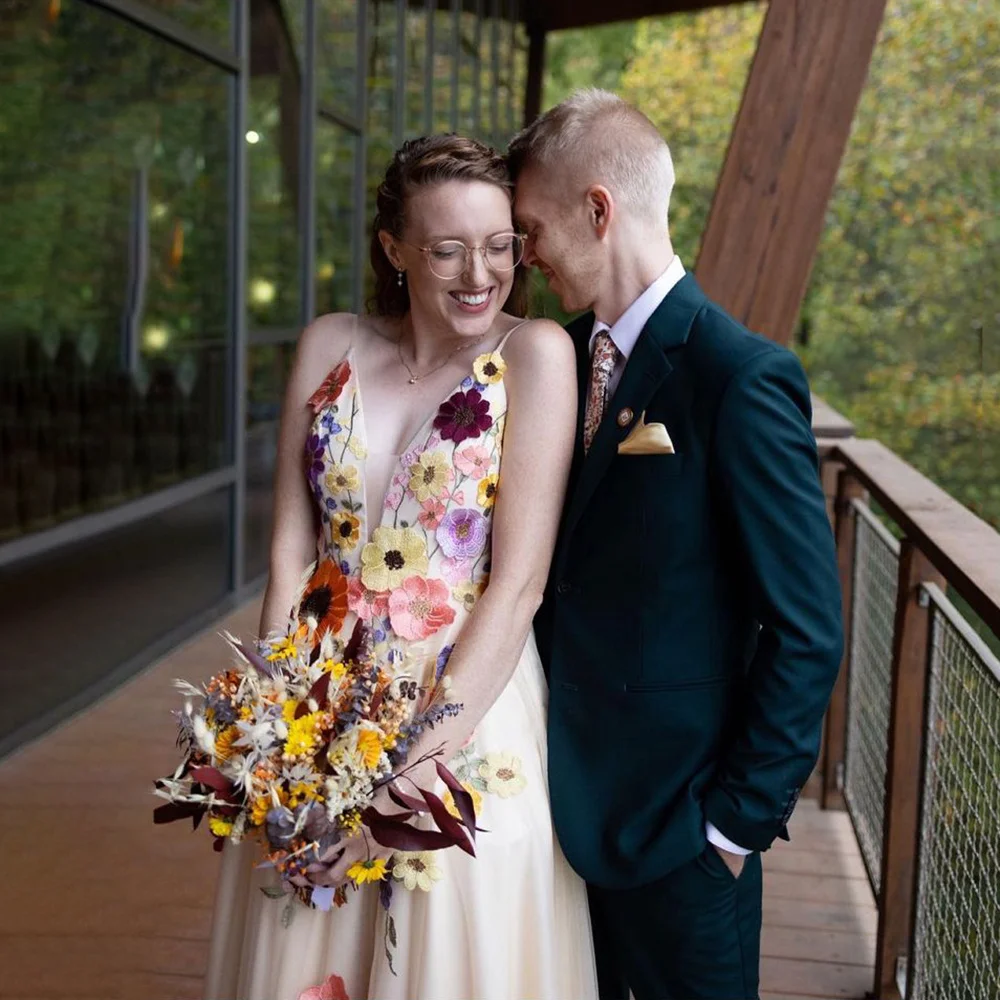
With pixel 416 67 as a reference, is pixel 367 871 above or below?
below

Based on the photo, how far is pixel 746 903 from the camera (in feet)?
5.76

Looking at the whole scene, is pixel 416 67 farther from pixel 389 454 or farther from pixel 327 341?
pixel 389 454

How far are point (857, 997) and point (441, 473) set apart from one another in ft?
5.50

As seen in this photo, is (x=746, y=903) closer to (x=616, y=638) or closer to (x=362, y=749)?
(x=616, y=638)

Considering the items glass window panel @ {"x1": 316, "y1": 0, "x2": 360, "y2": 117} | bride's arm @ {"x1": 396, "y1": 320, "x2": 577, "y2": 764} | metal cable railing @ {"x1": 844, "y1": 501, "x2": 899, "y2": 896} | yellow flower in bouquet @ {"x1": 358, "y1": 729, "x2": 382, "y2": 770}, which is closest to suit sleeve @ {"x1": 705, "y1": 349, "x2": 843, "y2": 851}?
bride's arm @ {"x1": 396, "y1": 320, "x2": 577, "y2": 764}

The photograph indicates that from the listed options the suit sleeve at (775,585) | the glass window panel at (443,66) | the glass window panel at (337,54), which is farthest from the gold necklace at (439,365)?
the glass window panel at (443,66)

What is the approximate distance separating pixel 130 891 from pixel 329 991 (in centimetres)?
160

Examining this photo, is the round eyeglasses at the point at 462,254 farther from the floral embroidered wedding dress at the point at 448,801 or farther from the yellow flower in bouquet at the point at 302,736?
the yellow flower in bouquet at the point at 302,736

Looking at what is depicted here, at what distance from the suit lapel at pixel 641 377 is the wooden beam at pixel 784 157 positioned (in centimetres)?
196

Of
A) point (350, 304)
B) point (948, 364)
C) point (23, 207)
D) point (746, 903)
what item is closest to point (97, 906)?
point (746, 903)

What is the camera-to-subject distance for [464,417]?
5.69 ft

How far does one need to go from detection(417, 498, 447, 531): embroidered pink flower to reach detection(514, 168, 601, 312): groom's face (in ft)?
1.08

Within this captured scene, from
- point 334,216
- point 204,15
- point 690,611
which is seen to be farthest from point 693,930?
point 334,216

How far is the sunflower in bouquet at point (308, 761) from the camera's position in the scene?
1.44m
